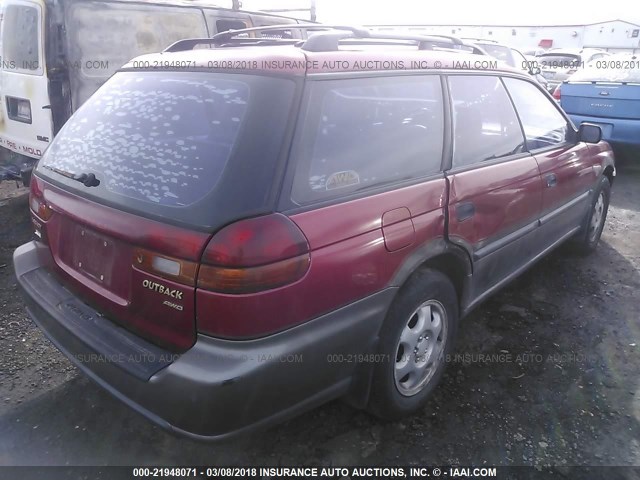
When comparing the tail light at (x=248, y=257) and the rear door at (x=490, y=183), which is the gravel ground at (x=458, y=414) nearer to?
the rear door at (x=490, y=183)

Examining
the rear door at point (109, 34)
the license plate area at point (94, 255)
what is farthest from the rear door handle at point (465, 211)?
the rear door at point (109, 34)

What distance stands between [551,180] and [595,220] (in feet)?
4.52

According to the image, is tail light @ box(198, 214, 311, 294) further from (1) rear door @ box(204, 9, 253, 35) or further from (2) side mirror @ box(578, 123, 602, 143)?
(1) rear door @ box(204, 9, 253, 35)

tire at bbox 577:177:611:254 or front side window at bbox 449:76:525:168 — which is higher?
front side window at bbox 449:76:525:168

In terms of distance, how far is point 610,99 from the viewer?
6.86 m

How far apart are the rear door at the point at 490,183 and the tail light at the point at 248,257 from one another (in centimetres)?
103

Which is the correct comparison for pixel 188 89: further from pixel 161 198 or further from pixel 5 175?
pixel 5 175

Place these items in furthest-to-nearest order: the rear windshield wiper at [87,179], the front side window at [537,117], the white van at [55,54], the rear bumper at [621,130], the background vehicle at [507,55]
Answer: the background vehicle at [507,55] < the rear bumper at [621,130] < the white van at [55,54] < the front side window at [537,117] < the rear windshield wiper at [87,179]

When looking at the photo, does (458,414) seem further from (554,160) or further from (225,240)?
(554,160)

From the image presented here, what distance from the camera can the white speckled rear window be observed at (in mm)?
1793

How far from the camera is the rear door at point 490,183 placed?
8.15ft

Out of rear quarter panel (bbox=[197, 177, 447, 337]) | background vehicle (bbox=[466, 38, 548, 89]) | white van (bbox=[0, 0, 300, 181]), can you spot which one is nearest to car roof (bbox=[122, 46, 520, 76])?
rear quarter panel (bbox=[197, 177, 447, 337])

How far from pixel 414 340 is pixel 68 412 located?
1761 millimetres

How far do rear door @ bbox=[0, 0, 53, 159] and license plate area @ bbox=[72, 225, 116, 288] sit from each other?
332 centimetres
